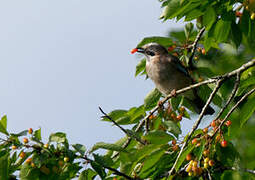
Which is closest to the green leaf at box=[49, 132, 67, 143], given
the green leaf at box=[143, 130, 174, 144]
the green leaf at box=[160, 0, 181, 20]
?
the green leaf at box=[143, 130, 174, 144]

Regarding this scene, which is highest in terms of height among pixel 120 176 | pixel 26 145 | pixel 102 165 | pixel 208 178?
pixel 26 145

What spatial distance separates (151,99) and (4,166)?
79.4 inches

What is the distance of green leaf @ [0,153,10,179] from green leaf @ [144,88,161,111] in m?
1.73

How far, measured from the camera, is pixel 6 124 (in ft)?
12.9

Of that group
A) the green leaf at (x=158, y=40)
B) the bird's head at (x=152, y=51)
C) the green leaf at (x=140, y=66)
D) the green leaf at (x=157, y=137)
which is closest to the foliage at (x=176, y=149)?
the green leaf at (x=157, y=137)

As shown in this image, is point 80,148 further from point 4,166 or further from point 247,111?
point 247,111

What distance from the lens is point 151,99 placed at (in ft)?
16.8

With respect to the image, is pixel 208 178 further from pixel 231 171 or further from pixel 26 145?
pixel 26 145

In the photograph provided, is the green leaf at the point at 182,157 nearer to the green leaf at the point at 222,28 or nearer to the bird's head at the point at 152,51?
the green leaf at the point at 222,28

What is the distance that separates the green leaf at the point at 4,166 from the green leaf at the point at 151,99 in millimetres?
1727

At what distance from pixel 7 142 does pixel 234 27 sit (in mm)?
2575

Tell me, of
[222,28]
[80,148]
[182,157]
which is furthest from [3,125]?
[222,28]

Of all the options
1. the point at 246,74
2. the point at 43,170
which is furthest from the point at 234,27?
the point at 43,170

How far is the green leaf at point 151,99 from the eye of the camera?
4898 mm
